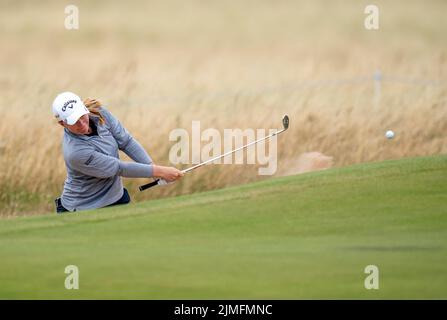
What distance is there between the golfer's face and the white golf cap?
6cm

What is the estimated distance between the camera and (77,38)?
19609 mm

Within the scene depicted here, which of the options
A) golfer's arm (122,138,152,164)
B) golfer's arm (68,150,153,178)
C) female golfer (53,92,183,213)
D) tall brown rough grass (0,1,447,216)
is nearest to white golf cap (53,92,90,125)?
female golfer (53,92,183,213)

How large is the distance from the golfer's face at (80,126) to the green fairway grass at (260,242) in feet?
2.30

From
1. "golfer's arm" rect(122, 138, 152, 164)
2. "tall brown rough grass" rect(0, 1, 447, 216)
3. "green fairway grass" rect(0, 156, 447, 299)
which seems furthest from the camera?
"tall brown rough grass" rect(0, 1, 447, 216)

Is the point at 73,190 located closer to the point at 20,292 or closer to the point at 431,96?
the point at 20,292

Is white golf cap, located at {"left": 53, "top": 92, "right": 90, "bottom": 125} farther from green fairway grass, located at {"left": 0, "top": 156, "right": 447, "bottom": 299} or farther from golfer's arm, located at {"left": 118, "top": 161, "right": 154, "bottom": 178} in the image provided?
green fairway grass, located at {"left": 0, "top": 156, "right": 447, "bottom": 299}

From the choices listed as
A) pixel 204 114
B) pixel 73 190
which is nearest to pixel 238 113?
pixel 204 114

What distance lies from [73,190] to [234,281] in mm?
3030

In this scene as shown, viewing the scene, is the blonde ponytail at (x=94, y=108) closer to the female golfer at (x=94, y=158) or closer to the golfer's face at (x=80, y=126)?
the female golfer at (x=94, y=158)

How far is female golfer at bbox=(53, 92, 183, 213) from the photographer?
7.45 metres

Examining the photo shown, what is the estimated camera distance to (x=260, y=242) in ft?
20.2

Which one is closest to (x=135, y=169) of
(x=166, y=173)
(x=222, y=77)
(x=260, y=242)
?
(x=166, y=173)

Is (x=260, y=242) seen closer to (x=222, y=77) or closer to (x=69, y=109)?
(x=69, y=109)
